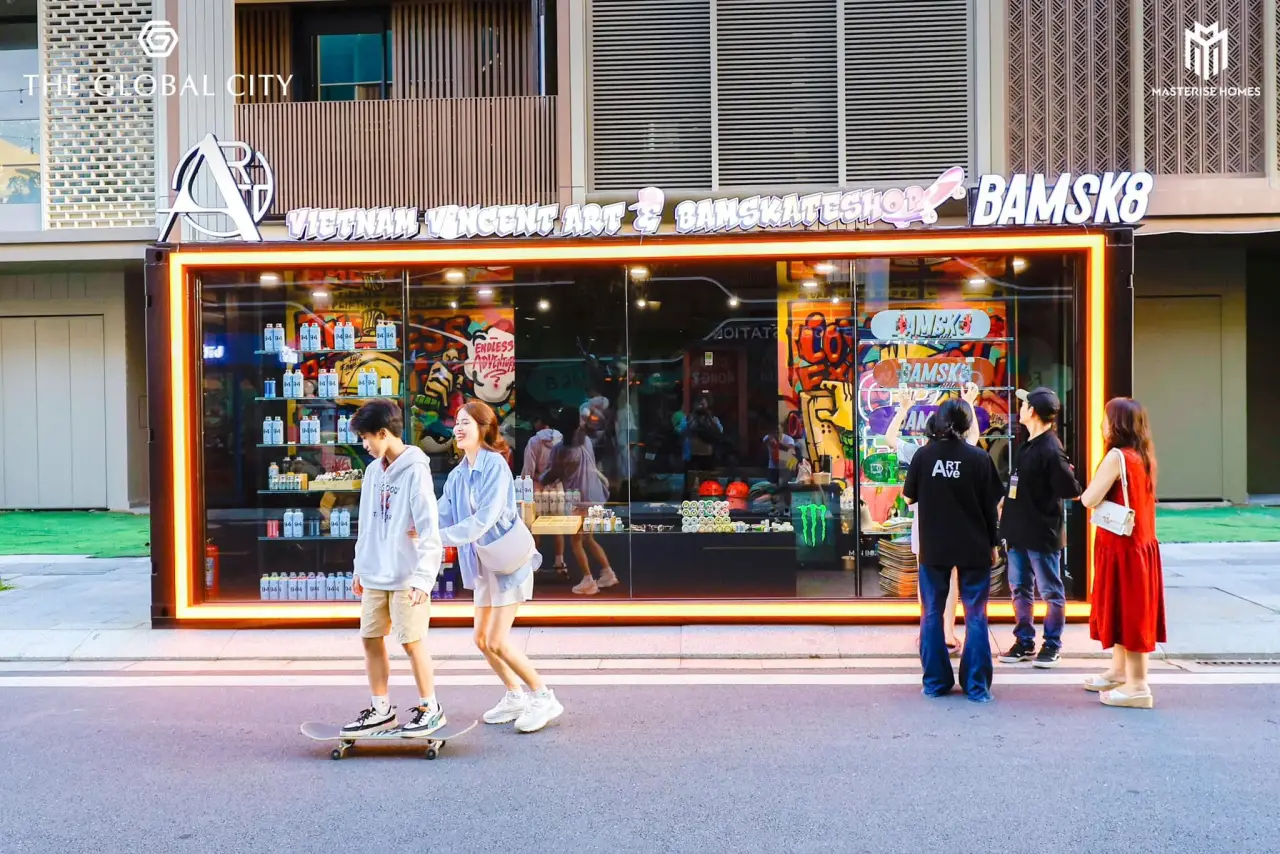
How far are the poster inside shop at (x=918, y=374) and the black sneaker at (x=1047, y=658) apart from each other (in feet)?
9.40

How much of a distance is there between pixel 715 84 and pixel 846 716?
35.4ft

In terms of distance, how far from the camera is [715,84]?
1488cm

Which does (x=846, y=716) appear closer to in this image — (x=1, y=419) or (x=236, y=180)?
(x=236, y=180)

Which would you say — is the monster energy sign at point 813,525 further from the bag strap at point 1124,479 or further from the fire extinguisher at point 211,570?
the fire extinguisher at point 211,570

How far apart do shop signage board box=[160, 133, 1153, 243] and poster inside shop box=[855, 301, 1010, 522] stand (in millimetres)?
1348

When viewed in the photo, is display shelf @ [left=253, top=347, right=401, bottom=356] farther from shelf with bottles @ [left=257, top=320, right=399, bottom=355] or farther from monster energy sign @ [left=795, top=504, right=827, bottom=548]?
monster energy sign @ [left=795, top=504, right=827, bottom=548]

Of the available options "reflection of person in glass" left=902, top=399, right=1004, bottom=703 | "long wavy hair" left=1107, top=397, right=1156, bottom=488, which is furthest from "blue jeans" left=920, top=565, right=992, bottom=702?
"long wavy hair" left=1107, top=397, right=1156, bottom=488

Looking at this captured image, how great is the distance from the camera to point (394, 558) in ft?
18.3

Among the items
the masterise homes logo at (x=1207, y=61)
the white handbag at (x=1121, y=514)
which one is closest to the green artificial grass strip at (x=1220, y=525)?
the masterise homes logo at (x=1207, y=61)

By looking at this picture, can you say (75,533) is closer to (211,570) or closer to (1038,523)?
(211,570)

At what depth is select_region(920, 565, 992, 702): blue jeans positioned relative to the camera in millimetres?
6562

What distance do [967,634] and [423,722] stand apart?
11.2ft

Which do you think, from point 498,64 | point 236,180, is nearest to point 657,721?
point 236,180

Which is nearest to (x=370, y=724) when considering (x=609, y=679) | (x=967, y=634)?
(x=609, y=679)
